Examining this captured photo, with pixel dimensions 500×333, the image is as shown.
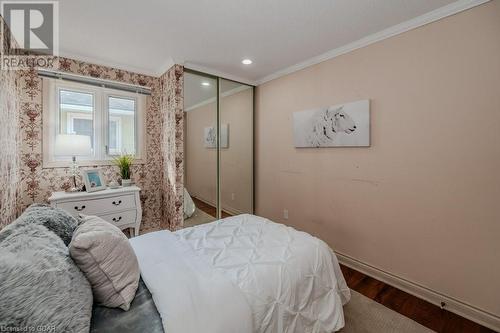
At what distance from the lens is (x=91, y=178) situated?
2705 mm

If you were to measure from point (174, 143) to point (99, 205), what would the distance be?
1.12 m

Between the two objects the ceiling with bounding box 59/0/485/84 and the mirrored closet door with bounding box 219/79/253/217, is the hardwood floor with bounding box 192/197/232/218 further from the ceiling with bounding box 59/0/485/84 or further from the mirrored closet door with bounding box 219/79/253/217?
the ceiling with bounding box 59/0/485/84

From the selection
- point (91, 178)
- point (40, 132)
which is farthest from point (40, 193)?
point (40, 132)

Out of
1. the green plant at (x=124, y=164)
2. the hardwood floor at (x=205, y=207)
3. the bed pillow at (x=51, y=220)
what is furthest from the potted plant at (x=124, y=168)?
the bed pillow at (x=51, y=220)

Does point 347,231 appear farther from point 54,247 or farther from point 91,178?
point 91,178

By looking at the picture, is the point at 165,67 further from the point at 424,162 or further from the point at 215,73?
the point at 424,162

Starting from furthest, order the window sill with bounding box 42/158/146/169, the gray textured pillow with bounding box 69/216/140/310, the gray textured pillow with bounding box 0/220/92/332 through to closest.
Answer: the window sill with bounding box 42/158/146/169 → the gray textured pillow with bounding box 69/216/140/310 → the gray textured pillow with bounding box 0/220/92/332

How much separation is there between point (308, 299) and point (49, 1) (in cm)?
300

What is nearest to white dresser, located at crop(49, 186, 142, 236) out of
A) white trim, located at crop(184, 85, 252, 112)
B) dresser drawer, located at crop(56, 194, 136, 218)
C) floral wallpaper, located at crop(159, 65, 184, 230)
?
dresser drawer, located at crop(56, 194, 136, 218)

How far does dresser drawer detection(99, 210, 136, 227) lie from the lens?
2.64 metres

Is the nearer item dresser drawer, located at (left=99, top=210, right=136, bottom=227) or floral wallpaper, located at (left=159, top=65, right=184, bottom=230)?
dresser drawer, located at (left=99, top=210, right=136, bottom=227)

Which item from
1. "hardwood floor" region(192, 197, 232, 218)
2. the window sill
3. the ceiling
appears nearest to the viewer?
the ceiling

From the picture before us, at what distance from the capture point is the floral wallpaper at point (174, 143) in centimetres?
294

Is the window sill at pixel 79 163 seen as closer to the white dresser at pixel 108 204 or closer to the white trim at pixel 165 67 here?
the white dresser at pixel 108 204
